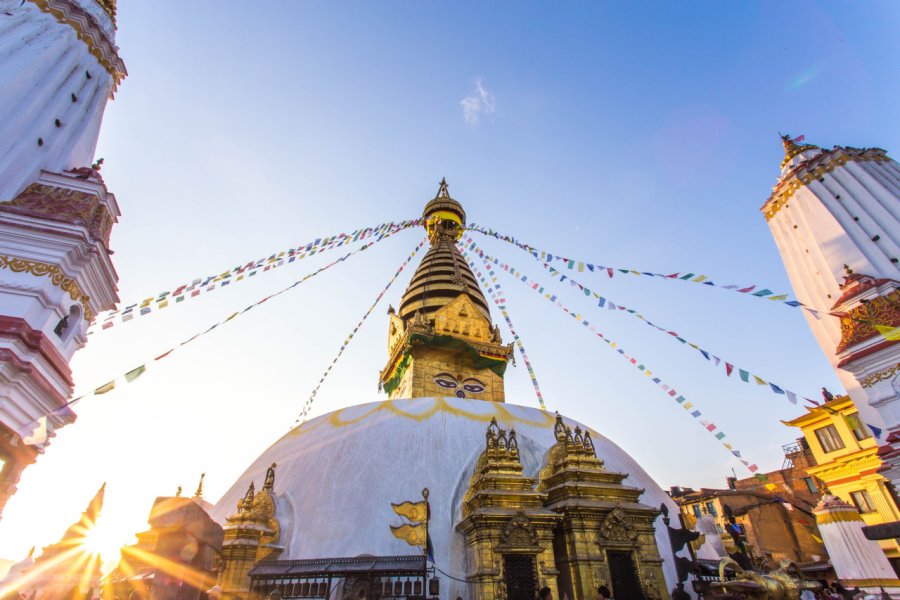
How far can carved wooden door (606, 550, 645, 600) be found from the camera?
326 inches

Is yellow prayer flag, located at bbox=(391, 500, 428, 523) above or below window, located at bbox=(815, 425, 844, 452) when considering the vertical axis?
below

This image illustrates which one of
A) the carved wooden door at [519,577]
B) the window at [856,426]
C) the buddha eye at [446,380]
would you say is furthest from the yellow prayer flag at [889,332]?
the buddha eye at [446,380]

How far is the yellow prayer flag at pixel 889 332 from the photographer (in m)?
8.80

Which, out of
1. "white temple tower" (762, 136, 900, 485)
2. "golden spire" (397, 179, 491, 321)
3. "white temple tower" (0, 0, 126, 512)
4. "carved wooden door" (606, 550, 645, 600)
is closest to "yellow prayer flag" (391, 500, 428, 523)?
"carved wooden door" (606, 550, 645, 600)

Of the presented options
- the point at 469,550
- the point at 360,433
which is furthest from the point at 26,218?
the point at 469,550

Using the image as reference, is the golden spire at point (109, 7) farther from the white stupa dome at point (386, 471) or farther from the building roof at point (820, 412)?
the building roof at point (820, 412)

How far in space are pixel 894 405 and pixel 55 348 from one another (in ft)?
48.5

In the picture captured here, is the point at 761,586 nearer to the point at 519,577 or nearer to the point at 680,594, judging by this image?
the point at 680,594

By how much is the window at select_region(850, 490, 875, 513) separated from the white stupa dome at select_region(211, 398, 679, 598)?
34.8 ft

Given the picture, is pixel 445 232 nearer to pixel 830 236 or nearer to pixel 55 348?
pixel 830 236

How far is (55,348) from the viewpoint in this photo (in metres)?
6.27

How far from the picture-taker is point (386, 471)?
9969mm

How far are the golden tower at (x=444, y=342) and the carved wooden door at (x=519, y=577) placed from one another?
10758mm

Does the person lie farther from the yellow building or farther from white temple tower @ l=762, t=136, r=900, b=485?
the yellow building
